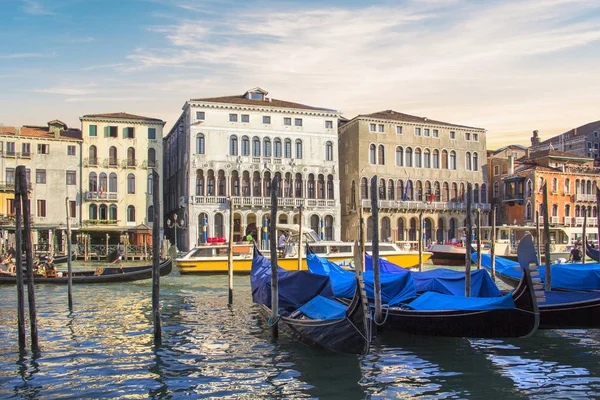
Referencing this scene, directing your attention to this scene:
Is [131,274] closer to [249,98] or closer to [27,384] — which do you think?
[27,384]

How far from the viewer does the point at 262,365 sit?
25.6 ft

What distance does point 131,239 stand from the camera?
31.5 metres

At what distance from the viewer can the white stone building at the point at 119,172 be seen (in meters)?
31.3

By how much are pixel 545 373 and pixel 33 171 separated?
28.0m

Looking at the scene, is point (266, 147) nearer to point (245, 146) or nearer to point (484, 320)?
point (245, 146)

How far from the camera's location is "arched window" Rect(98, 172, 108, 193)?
31.5 m

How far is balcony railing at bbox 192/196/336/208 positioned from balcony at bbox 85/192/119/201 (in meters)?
4.08

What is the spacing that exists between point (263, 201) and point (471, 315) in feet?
79.1

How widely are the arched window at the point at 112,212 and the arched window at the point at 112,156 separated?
2.07 metres

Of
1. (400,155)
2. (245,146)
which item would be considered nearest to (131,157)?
(245,146)

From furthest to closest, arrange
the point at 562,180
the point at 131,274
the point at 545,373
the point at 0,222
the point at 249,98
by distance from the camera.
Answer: the point at 562,180
the point at 249,98
the point at 0,222
the point at 131,274
the point at 545,373

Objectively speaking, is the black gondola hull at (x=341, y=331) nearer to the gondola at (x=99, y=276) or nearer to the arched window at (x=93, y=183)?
the gondola at (x=99, y=276)

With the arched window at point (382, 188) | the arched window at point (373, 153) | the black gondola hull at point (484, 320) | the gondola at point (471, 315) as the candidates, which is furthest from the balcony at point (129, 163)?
the black gondola hull at point (484, 320)

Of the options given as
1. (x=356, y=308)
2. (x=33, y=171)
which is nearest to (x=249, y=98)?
(x=33, y=171)
